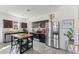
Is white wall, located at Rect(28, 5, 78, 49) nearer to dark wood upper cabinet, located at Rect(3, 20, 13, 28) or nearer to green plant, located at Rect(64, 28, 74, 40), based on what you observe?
green plant, located at Rect(64, 28, 74, 40)

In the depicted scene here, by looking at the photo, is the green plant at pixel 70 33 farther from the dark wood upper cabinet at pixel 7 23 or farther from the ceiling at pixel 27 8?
the dark wood upper cabinet at pixel 7 23

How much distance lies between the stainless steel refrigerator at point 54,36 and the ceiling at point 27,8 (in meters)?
0.35

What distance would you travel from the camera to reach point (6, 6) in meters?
1.79

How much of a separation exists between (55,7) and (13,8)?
0.94 meters

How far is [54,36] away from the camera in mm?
2043

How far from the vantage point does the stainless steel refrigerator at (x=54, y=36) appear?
195cm

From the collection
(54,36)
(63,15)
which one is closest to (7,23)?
(54,36)

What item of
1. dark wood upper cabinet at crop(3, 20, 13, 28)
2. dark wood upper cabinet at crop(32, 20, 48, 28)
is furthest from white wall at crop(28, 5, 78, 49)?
dark wood upper cabinet at crop(3, 20, 13, 28)

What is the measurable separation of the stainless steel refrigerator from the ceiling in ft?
1.14

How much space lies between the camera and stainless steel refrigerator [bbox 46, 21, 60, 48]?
1.95 metres

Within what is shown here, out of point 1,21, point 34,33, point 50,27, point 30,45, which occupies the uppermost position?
point 1,21
